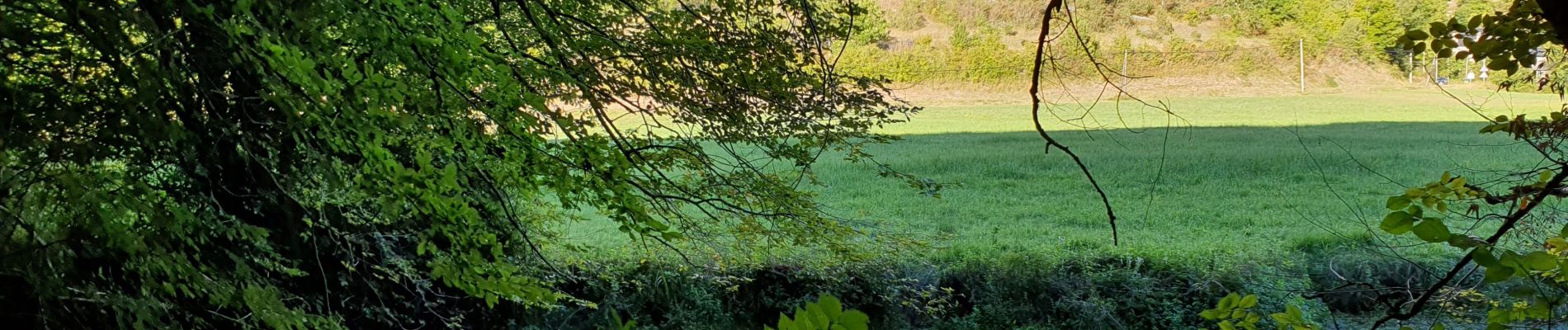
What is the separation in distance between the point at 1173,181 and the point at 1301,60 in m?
8.55

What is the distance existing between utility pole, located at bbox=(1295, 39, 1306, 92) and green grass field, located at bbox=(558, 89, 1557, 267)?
8.56ft

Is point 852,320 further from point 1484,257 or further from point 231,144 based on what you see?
point 231,144

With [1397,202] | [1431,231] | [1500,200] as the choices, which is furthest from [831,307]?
[1500,200]

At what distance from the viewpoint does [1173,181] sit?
27.5 feet

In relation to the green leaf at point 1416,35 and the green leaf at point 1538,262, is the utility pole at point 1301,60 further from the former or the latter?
the green leaf at point 1538,262

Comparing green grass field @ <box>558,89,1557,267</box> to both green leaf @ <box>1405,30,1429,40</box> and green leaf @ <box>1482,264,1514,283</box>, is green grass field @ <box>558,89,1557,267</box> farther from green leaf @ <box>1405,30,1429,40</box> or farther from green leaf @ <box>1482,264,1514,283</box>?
green leaf @ <box>1482,264,1514,283</box>

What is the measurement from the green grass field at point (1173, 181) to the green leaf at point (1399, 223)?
10.3 feet

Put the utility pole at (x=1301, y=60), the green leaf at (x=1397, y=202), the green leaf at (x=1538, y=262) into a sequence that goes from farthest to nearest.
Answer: the utility pole at (x=1301, y=60)
the green leaf at (x=1397, y=202)
the green leaf at (x=1538, y=262)

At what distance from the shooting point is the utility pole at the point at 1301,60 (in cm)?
1532

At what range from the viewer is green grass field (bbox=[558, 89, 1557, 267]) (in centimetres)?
603

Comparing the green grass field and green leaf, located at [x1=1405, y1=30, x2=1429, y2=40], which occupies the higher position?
green leaf, located at [x1=1405, y1=30, x2=1429, y2=40]

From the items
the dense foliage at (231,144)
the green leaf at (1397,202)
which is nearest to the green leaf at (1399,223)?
the green leaf at (1397,202)

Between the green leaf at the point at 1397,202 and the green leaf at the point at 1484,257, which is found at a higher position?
the green leaf at the point at 1397,202

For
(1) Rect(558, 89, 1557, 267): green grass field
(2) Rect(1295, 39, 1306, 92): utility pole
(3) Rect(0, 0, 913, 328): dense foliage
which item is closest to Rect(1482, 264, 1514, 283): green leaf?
(3) Rect(0, 0, 913, 328): dense foliage
